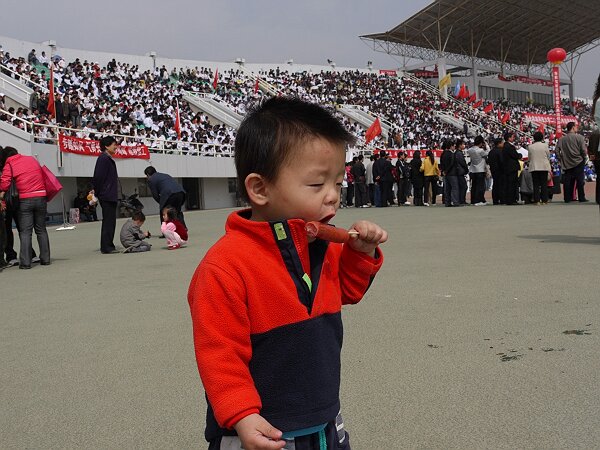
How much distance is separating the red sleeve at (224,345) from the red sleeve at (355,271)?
34 centimetres

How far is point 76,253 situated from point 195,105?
24.4 metres

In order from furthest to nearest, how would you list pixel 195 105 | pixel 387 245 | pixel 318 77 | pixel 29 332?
pixel 318 77 → pixel 195 105 → pixel 387 245 → pixel 29 332

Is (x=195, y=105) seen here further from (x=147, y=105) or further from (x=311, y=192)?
(x=311, y=192)

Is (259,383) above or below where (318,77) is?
below

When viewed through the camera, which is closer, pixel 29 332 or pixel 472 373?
pixel 472 373

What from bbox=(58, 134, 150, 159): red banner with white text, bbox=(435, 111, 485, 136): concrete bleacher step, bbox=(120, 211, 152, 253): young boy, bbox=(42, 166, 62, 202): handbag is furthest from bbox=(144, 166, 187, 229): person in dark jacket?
bbox=(435, 111, 485, 136): concrete bleacher step

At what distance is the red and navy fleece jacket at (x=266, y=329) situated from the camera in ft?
4.56

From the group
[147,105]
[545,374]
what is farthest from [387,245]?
[147,105]

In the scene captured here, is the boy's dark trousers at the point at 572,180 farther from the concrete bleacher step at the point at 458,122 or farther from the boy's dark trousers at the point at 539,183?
the concrete bleacher step at the point at 458,122

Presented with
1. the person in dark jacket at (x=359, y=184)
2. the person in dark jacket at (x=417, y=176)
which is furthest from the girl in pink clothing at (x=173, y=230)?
the person in dark jacket at (x=359, y=184)

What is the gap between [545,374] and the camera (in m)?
2.81

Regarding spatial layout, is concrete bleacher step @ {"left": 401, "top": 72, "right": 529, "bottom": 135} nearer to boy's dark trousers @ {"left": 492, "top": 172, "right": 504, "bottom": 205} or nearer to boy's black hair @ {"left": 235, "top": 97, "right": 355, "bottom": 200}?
boy's dark trousers @ {"left": 492, "top": 172, "right": 504, "bottom": 205}

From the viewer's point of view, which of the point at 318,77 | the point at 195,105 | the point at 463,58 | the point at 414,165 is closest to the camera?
the point at 414,165

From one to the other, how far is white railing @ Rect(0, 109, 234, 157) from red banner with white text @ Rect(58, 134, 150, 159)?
0.87 ft
